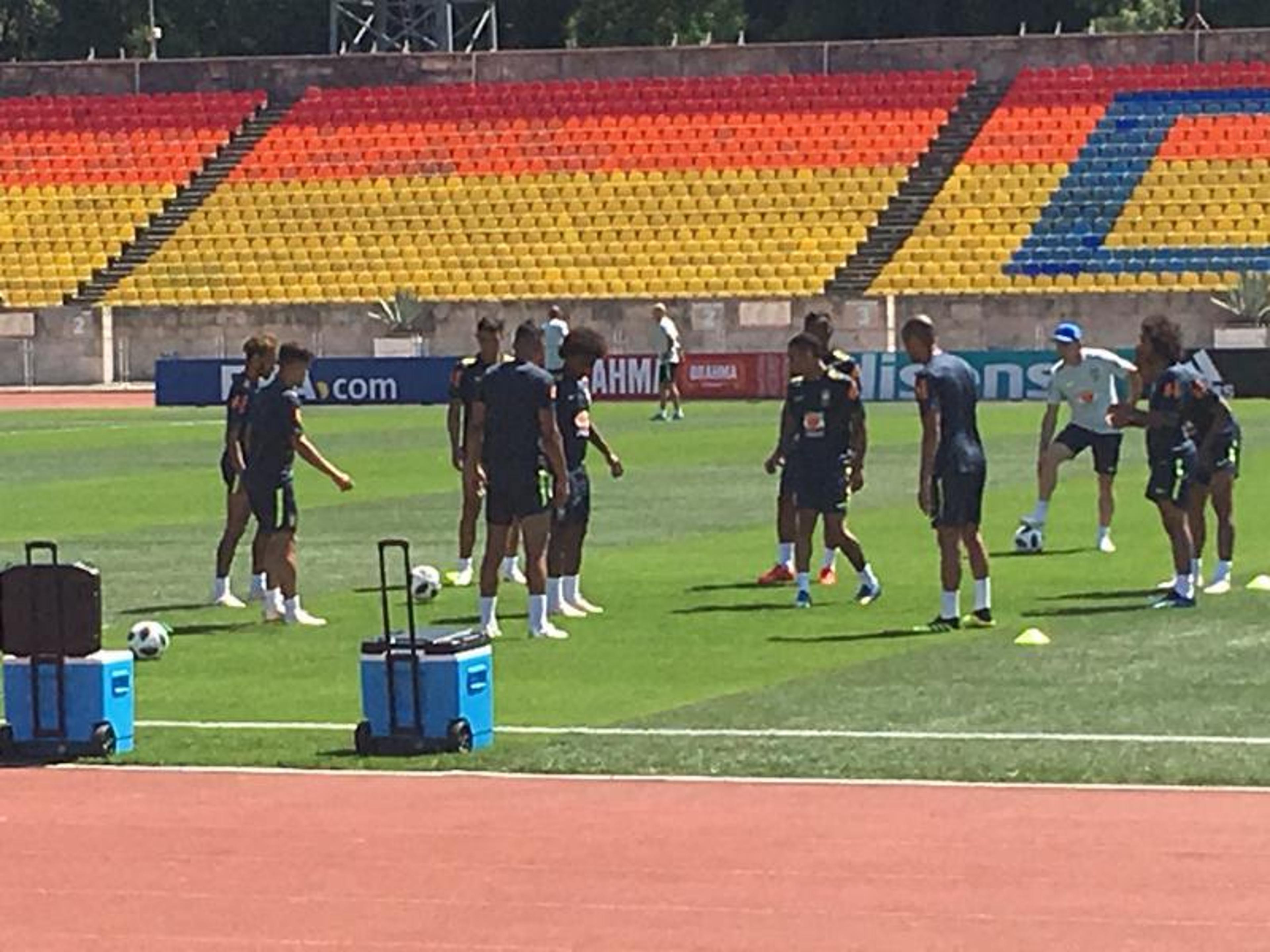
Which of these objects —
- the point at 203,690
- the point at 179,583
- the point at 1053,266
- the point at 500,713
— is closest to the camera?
the point at 500,713

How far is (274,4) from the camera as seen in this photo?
291 feet

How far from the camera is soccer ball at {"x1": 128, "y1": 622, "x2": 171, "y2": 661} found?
19422mm

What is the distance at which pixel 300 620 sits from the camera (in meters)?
21.4

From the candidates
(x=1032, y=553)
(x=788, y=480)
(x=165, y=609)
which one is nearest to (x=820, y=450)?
(x=788, y=480)

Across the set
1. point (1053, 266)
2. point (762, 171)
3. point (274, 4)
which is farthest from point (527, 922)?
point (274, 4)

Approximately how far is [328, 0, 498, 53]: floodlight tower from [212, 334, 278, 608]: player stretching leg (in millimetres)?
48689

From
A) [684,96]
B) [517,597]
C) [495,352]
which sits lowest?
[517,597]

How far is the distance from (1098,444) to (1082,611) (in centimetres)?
543

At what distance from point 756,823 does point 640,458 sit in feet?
86.8

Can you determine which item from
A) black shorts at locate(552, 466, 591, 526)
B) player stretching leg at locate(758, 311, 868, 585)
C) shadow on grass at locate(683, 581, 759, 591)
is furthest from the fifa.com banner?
black shorts at locate(552, 466, 591, 526)

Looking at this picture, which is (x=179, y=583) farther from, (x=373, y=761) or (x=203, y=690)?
(x=373, y=761)

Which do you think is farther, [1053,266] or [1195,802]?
[1053,266]

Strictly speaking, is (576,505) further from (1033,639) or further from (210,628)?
(1033,639)

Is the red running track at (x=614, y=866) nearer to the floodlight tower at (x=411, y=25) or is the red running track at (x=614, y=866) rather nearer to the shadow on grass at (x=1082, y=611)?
the shadow on grass at (x=1082, y=611)
